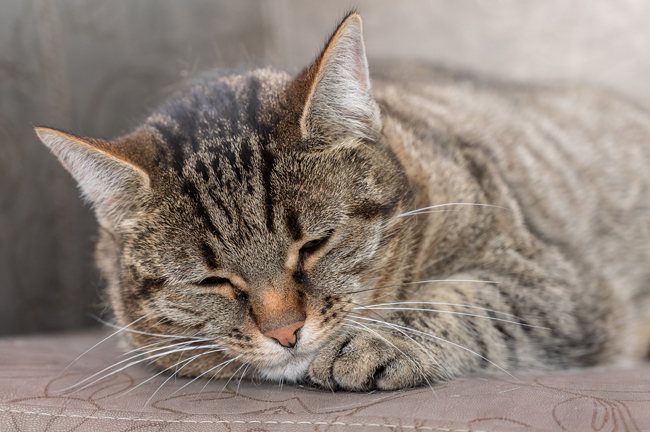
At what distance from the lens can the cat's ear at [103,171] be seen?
104 cm

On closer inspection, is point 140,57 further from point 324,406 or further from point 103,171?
point 324,406

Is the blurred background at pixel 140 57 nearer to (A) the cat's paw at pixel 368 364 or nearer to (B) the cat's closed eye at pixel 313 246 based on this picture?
(B) the cat's closed eye at pixel 313 246

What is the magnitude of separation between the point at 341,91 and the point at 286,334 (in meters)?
0.54

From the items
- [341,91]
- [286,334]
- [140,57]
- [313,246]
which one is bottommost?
[286,334]

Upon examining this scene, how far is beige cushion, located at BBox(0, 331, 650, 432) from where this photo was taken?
78cm

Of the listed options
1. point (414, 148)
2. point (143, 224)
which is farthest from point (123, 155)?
point (414, 148)

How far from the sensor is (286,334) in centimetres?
99

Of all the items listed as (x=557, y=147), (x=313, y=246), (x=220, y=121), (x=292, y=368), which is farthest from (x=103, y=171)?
(x=557, y=147)

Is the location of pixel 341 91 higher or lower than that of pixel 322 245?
higher

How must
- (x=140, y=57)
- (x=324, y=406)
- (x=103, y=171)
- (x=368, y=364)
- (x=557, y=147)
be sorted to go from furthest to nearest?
(x=140, y=57), (x=557, y=147), (x=103, y=171), (x=368, y=364), (x=324, y=406)

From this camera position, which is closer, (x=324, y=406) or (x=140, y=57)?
(x=324, y=406)

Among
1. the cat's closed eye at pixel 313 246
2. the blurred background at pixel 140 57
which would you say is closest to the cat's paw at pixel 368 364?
the cat's closed eye at pixel 313 246

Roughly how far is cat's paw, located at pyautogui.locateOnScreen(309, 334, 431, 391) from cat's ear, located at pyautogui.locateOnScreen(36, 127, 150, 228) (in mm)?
546

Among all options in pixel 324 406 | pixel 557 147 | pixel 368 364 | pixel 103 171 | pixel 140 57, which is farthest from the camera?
pixel 140 57
